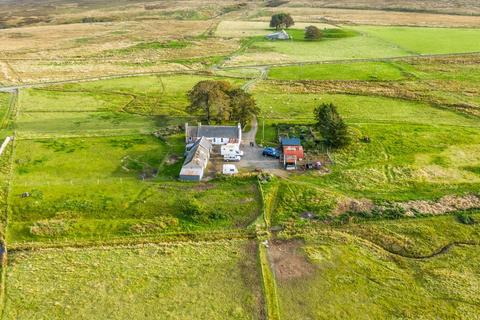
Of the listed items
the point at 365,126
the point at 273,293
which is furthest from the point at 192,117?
the point at 273,293

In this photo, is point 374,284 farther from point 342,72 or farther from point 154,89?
point 342,72

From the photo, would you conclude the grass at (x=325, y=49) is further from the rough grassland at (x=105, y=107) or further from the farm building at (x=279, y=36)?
the rough grassland at (x=105, y=107)

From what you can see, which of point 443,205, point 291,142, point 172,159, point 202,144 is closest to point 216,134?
point 202,144

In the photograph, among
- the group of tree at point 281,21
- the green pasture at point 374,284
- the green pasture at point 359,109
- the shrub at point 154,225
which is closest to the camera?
the green pasture at point 374,284

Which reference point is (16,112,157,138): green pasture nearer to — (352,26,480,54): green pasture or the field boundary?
the field boundary

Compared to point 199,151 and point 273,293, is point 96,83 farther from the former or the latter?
point 273,293

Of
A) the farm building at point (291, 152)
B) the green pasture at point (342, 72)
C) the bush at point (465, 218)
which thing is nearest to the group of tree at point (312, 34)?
the green pasture at point (342, 72)

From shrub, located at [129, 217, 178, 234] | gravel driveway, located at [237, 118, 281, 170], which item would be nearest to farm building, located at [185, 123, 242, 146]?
gravel driveway, located at [237, 118, 281, 170]
